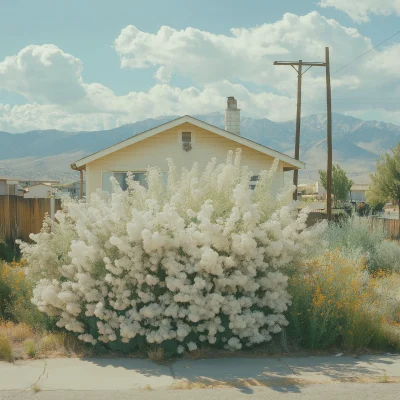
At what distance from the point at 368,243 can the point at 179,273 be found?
8707mm

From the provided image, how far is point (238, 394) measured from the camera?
6176 millimetres

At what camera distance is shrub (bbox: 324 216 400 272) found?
14055 mm

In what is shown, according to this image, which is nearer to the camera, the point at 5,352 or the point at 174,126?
the point at 5,352

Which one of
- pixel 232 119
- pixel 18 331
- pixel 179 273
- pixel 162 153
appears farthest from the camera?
pixel 232 119

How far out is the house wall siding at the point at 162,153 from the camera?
1998 cm

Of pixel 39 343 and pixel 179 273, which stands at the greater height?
pixel 179 273

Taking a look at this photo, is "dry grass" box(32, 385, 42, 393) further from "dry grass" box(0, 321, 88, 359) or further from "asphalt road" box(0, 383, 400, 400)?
"dry grass" box(0, 321, 88, 359)

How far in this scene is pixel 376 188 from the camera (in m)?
45.2

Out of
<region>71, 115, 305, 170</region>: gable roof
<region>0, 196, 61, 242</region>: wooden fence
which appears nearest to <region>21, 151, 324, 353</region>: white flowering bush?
<region>0, 196, 61, 242</region>: wooden fence

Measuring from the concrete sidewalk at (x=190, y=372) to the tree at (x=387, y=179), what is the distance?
126 feet

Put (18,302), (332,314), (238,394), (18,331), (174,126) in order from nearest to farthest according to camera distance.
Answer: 1. (238,394)
2. (332,314)
3. (18,331)
4. (18,302)
5. (174,126)

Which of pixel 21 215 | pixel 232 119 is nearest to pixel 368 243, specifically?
pixel 232 119

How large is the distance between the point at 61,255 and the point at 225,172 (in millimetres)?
2509

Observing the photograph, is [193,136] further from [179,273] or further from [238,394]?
[238,394]
